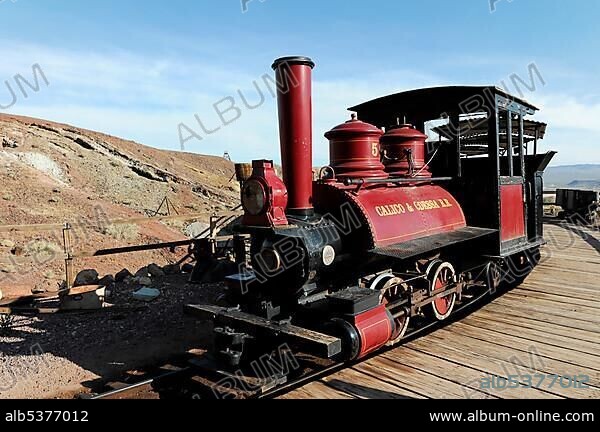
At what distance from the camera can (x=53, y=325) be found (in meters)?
6.85

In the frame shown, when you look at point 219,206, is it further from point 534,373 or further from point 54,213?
point 534,373

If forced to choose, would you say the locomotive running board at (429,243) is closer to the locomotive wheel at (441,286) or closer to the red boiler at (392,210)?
the red boiler at (392,210)

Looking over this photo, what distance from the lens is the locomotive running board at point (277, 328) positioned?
149 inches

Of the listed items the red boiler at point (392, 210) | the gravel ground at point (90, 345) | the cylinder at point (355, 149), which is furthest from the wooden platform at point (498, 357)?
the gravel ground at point (90, 345)

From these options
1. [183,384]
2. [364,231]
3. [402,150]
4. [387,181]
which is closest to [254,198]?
[364,231]

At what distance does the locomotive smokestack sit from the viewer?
4449 mm

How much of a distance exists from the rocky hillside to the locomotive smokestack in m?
5.38

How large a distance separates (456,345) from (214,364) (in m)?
2.73

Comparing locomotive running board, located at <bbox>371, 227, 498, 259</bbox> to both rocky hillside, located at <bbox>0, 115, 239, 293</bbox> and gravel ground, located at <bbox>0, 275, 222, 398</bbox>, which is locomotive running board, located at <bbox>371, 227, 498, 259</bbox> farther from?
rocky hillside, located at <bbox>0, 115, 239, 293</bbox>

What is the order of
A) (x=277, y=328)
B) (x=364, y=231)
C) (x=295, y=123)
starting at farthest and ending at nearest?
(x=364, y=231), (x=295, y=123), (x=277, y=328)

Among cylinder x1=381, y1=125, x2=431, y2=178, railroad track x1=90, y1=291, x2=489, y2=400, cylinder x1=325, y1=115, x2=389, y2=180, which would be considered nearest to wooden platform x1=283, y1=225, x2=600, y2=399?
railroad track x1=90, y1=291, x2=489, y2=400

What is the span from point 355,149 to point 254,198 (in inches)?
61.3

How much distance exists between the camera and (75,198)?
723 inches

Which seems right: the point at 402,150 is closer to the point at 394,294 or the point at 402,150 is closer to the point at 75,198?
the point at 394,294
